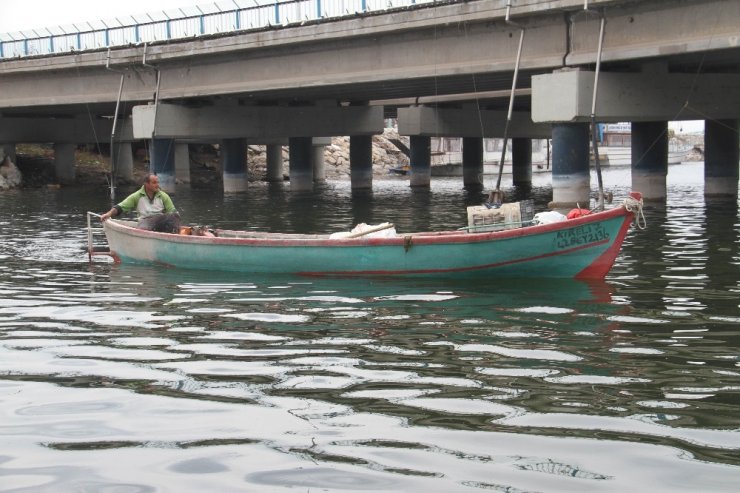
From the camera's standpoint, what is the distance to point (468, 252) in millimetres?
16750

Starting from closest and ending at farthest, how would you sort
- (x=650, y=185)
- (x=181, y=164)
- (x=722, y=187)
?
1. (x=650, y=185)
2. (x=722, y=187)
3. (x=181, y=164)

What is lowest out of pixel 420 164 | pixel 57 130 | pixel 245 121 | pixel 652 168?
pixel 652 168

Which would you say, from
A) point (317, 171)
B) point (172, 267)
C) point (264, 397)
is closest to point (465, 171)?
point (317, 171)

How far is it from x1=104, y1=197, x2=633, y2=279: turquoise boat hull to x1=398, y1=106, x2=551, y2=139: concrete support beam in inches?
1447

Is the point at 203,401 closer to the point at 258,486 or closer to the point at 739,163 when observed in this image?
the point at 258,486

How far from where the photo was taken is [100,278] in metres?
18.9

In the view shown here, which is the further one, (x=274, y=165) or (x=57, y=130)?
(x=274, y=165)

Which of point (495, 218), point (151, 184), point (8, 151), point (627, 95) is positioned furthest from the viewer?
point (8, 151)

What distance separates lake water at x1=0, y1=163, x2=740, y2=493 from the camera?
6883 millimetres

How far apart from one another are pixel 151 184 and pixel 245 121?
98.9ft

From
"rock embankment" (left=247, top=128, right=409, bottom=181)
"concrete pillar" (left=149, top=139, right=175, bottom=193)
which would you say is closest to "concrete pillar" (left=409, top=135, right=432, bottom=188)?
"concrete pillar" (left=149, top=139, right=175, bottom=193)

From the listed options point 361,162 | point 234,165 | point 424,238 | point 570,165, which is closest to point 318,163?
point 361,162

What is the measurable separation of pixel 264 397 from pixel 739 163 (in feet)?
122

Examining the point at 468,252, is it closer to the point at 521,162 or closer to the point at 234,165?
the point at 234,165
